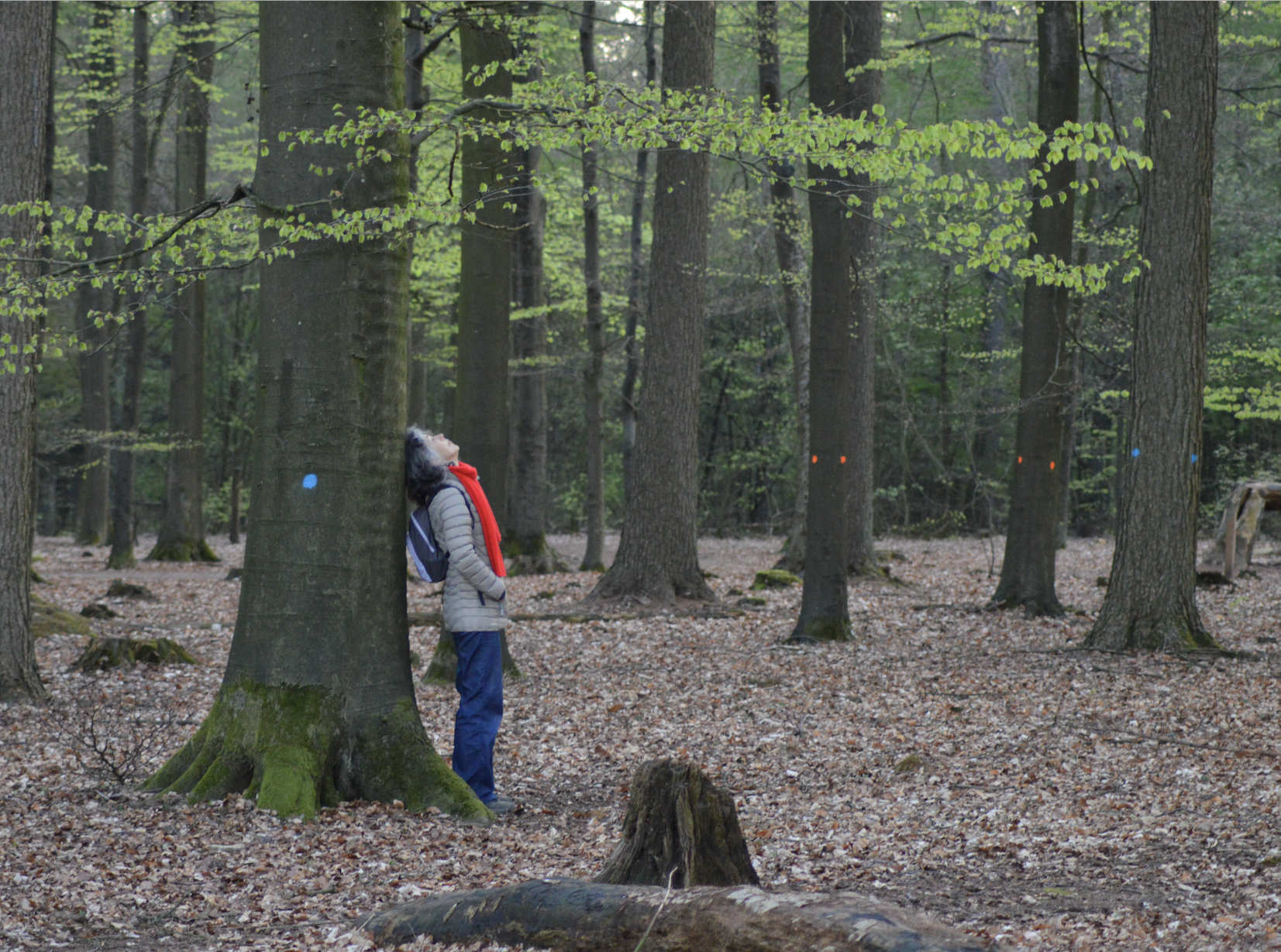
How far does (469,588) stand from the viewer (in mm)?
5301

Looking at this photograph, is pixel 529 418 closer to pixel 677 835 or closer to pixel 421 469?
pixel 421 469

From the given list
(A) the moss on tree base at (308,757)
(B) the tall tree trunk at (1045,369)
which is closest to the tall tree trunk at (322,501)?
(A) the moss on tree base at (308,757)

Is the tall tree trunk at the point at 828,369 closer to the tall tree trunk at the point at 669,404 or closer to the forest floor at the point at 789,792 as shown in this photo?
the forest floor at the point at 789,792

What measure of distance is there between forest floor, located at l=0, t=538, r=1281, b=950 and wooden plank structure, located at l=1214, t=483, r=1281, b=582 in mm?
2869

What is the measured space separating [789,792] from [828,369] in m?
4.93

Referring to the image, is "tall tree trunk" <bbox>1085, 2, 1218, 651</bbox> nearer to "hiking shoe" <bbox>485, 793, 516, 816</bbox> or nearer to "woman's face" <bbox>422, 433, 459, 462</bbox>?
"hiking shoe" <bbox>485, 793, 516, 816</bbox>

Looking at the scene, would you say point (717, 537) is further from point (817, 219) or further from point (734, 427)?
point (817, 219)

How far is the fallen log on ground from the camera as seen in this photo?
105 inches

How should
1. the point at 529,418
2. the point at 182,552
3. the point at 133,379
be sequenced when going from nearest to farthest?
the point at 529,418
the point at 182,552
the point at 133,379

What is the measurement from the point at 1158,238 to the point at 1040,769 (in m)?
5.07

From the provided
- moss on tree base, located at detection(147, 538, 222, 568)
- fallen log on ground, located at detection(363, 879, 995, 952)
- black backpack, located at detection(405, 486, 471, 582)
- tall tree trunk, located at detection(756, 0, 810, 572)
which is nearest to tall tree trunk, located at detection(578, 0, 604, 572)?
tall tree trunk, located at detection(756, 0, 810, 572)

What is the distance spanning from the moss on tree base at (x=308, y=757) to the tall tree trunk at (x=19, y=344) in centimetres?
281

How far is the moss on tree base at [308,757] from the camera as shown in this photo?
496cm

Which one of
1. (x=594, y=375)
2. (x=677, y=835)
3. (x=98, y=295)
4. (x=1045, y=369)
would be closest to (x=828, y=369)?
(x=1045, y=369)
